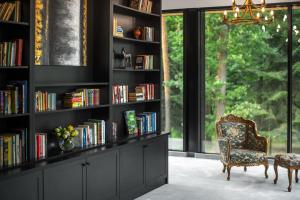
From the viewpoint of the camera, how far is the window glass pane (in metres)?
7.59

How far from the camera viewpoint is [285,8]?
7613 millimetres

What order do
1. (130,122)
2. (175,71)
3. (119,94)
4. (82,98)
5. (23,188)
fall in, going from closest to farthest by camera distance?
(23,188) → (82,98) → (119,94) → (130,122) → (175,71)

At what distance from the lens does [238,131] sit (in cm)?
700

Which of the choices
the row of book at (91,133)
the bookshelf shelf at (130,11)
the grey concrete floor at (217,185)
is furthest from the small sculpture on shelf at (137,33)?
the grey concrete floor at (217,185)

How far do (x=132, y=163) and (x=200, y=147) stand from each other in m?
3.11

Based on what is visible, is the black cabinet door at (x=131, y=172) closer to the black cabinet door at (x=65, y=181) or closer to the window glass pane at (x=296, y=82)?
the black cabinet door at (x=65, y=181)

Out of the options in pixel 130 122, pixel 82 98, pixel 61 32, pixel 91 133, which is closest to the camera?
pixel 61 32

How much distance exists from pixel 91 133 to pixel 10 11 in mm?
1712

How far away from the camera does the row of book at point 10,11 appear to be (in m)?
4.03

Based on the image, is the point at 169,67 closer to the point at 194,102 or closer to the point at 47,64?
the point at 194,102

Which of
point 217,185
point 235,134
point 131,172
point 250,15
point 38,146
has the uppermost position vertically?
point 250,15

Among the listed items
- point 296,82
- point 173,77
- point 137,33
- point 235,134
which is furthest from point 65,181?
point 296,82

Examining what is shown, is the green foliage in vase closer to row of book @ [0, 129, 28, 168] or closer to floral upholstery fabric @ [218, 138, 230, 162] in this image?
row of book @ [0, 129, 28, 168]

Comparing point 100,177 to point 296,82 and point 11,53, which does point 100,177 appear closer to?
point 11,53
